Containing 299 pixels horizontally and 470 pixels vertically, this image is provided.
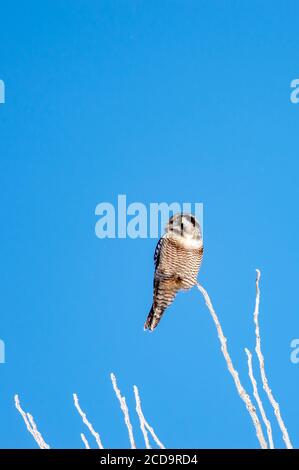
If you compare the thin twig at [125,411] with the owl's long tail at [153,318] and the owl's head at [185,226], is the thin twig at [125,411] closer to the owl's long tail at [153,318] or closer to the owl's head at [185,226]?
the owl's head at [185,226]

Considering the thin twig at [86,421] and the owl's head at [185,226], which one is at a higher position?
the owl's head at [185,226]

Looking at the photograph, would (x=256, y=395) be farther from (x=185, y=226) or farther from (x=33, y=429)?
(x=185, y=226)

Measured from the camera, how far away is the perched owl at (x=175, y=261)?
9938mm

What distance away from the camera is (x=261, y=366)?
3223 mm

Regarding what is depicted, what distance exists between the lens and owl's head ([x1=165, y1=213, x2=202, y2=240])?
982 centimetres

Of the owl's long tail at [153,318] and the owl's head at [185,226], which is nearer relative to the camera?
the owl's head at [185,226]

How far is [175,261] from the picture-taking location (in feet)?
33.3

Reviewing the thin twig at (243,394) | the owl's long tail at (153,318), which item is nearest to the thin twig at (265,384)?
the thin twig at (243,394)

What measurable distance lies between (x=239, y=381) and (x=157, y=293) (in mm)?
7508

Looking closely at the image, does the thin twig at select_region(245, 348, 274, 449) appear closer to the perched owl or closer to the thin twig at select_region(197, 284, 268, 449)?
the thin twig at select_region(197, 284, 268, 449)

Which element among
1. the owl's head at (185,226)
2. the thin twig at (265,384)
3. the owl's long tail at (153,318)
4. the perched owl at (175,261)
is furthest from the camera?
the owl's long tail at (153,318)

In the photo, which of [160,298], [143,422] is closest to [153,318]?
[160,298]
